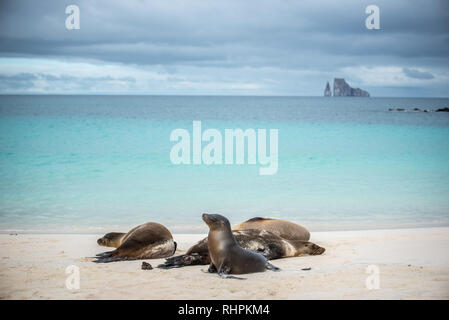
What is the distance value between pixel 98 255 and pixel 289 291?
9.34 ft

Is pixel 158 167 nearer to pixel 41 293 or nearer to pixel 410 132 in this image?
pixel 41 293

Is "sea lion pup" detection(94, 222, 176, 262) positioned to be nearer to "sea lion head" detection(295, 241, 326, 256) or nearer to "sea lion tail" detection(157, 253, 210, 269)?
"sea lion tail" detection(157, 253, 210, 269)

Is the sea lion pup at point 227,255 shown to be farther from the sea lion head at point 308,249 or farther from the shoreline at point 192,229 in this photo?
the shoreline at point 192,229

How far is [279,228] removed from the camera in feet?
26.5

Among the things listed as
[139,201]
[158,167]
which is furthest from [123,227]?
[158,167]

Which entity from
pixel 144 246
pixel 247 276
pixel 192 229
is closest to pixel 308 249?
pixel 247 276

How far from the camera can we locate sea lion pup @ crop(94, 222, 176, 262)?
705cm

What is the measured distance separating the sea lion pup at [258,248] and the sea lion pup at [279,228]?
0.54 meters

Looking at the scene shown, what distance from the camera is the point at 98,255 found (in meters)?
7.23

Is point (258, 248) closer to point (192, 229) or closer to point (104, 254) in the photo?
point (104, 254)

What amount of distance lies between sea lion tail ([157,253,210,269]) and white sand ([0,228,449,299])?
165 mm

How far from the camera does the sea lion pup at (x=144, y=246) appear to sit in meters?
7.05

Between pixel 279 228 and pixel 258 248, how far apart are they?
3.34ft

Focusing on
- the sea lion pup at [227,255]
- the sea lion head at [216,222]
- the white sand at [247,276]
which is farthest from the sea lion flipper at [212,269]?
the sea lion head at [216,222]
